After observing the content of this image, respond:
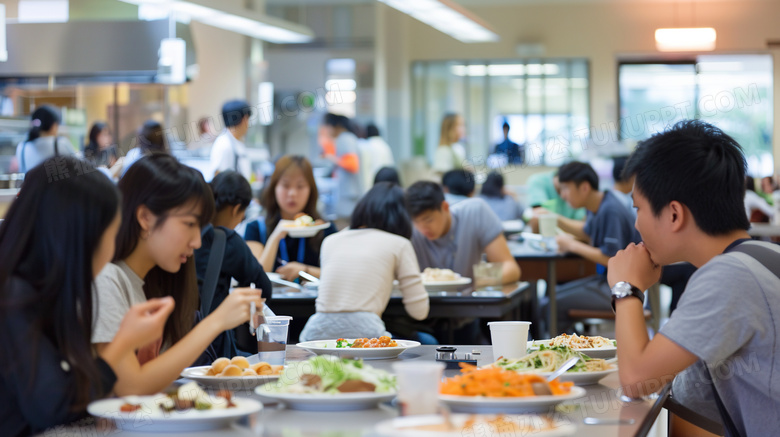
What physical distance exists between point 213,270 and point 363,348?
913 millimetres

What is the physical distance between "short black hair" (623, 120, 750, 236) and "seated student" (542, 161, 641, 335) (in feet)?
9.30

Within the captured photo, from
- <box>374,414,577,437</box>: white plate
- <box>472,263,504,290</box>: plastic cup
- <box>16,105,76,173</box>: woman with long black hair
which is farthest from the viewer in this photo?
<box>16,105,76,173</box>: woman with long black hair

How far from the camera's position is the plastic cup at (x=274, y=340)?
1.77 metres

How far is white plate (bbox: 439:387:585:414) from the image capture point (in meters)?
1.31

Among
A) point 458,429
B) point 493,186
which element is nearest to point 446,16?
point 493,186

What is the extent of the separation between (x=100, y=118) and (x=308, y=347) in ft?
21.0

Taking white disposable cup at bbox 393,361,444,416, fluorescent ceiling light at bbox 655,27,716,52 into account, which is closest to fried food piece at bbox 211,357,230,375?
white disposable cup at bbox 393,361,444,416

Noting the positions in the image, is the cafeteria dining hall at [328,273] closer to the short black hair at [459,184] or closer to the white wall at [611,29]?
the short black hair at [459,184]

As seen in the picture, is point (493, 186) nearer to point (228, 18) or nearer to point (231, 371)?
point (228, 18)

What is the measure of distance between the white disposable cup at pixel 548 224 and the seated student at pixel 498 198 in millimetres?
2030

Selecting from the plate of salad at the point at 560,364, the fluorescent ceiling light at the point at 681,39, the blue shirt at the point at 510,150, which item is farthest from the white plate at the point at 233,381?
the blue shirt at the point at 510,150

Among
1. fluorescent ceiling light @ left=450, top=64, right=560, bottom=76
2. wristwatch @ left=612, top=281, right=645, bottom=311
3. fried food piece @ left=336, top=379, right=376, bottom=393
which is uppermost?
fluorescent ceiling light @ left=450, top=64, right=560, bottom=76

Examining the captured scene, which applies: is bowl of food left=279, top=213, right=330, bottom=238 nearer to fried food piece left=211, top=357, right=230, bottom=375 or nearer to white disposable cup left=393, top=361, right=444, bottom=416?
fried food piece left=211, top=357, right=230, bottom=375

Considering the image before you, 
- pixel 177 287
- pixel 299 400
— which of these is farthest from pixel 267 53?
pixel 299 400
